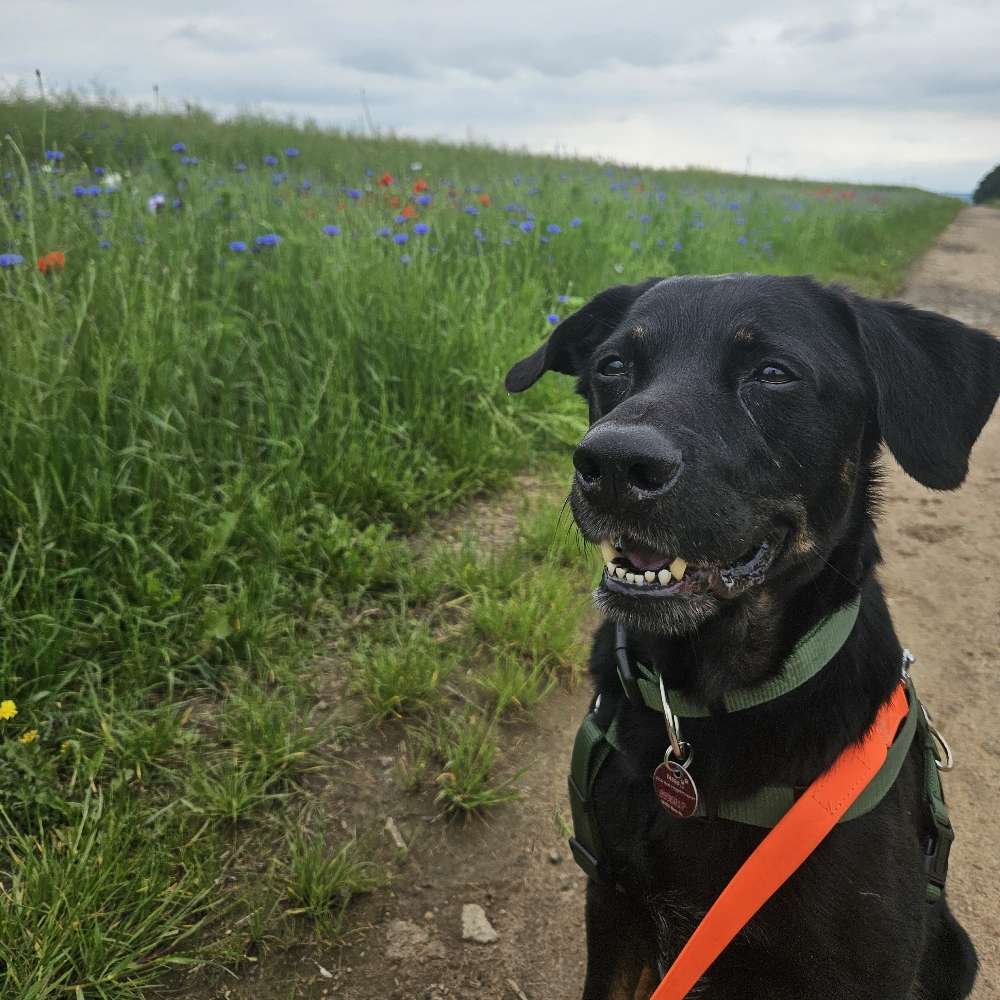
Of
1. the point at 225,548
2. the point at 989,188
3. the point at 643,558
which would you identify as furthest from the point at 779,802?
the point at 989,188

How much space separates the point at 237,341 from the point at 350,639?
1593 millimetres

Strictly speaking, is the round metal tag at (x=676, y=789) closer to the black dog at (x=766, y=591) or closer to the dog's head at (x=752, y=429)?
the black dog at (x=766, y=591)

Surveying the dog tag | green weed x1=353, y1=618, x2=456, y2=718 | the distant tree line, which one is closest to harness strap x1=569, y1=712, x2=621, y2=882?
the dog tag

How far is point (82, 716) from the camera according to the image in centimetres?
235

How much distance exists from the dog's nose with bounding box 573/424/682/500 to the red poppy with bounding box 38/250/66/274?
2.70m

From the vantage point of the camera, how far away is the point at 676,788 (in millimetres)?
1627

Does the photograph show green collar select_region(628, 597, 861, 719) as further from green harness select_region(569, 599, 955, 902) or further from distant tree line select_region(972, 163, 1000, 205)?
distant tree line select_region(972, 163, 1000, 205)

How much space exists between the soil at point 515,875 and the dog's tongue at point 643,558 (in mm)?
1145

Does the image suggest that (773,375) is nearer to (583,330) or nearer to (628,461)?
(628,461)

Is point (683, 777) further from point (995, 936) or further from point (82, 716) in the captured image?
point (82, 716)

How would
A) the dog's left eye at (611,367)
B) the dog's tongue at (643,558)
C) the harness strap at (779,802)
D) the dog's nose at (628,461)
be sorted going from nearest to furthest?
the dog's nose at (628,461) < the harness strap at (779,802) < the dog's tongue at (643,558) < the dog's left eye at (611,367)

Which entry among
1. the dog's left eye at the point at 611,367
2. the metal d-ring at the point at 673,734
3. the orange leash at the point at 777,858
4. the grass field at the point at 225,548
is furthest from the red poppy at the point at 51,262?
the orange leash at the point at 777,858

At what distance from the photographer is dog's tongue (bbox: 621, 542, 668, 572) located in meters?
1.69

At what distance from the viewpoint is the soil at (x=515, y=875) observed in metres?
2.03
